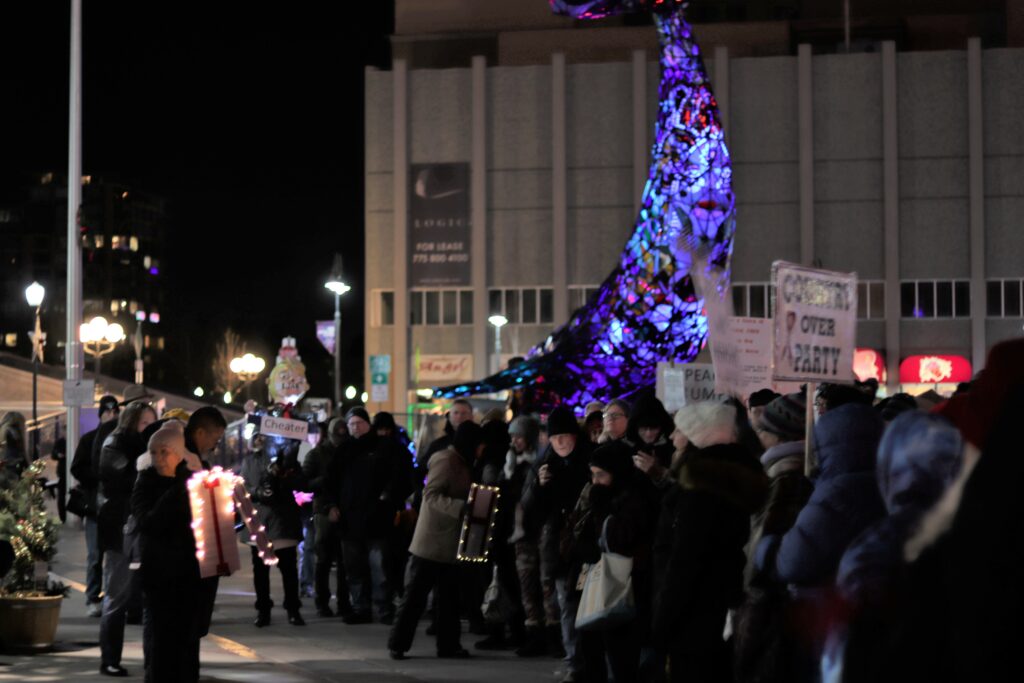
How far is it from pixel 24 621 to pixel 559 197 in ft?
149

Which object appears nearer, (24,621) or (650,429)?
(650,429)

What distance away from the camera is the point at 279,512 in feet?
45.3

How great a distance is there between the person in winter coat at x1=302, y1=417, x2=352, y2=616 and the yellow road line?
1625 mm

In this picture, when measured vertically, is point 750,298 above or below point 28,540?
above

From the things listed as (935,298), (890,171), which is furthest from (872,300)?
(890,171)

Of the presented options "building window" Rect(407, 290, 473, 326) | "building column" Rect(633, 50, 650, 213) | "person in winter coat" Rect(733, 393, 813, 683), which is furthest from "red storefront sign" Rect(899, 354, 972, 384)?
"person in winter coat" Rect(733, 393, 813, 683)

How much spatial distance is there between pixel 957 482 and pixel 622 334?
57.8 ft

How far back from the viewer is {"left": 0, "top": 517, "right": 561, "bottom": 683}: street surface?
1048 centimetres

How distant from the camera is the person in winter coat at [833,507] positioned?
525cm

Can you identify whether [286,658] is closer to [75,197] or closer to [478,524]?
[478,524]

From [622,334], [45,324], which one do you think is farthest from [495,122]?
[45,324]

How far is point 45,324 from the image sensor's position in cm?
11638

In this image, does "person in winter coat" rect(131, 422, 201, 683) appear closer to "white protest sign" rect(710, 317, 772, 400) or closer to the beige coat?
the beige coat

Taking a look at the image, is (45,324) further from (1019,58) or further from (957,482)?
(957,482)
